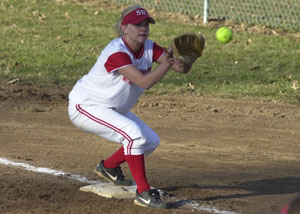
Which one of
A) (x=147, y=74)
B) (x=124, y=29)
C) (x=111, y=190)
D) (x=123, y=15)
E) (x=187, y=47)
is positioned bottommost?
(x=111, y=190)

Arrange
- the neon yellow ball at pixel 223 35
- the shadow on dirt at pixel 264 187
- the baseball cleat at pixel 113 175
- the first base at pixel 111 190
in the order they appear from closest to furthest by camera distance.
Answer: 1. the first base at pixel 111 190
2. the shadow on dirt at pixel 264 187
3. the baseball cleat at pixel 113 175
4. the neon yellow ball at pixel 223 35

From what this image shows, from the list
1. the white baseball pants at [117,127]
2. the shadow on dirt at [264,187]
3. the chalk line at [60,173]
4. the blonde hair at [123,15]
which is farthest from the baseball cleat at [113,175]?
the blonde hair at [123,15]

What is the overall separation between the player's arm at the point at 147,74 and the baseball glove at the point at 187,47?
0.17m

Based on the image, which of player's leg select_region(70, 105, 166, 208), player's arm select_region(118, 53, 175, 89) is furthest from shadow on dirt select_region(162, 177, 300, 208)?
player's arm select_region(118, 53, 175, 89)

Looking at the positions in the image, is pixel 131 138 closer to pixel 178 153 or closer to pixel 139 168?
pixel 139 168

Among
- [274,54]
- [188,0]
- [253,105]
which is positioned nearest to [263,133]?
[253,105]

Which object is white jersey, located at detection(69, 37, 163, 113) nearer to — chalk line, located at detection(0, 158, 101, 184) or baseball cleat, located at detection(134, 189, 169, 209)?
baseball cleat, located at detection(134, 189, 169, 209)

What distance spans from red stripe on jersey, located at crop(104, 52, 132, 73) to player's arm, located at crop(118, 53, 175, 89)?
0.14 ft

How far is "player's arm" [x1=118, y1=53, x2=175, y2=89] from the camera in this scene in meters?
5.05

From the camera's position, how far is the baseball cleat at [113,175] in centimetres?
598

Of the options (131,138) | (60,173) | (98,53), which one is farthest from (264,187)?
(98,53)

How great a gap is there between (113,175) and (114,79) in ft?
3.31

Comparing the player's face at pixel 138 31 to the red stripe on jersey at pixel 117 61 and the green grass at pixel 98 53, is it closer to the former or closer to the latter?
the red stripe on jersey at pixel 117 61

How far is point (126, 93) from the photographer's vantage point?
5465 millimetres
